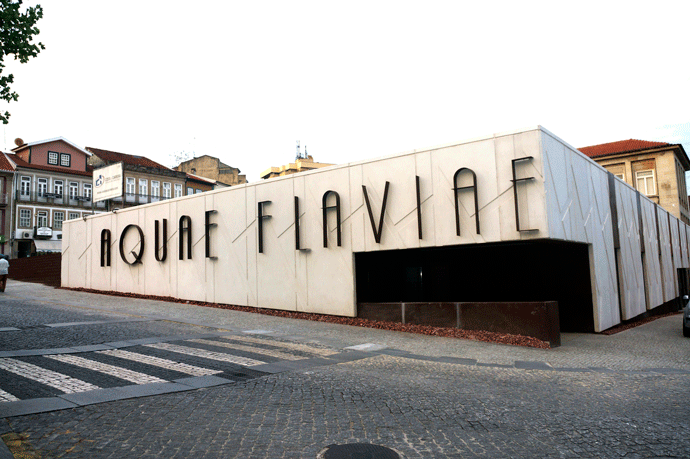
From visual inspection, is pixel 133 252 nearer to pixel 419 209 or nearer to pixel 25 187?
pixel 419 209

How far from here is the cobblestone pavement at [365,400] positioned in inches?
188

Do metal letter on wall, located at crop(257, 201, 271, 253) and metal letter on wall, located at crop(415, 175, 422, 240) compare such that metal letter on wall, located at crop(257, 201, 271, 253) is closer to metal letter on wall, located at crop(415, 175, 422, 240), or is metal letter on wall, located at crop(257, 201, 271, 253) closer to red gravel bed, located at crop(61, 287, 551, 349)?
red gravel bed, located at crop(61, 287, 551, 349)

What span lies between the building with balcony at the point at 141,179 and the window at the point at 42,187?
560cm

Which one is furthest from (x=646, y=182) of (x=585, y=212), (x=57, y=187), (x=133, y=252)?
(x=57, y=187)

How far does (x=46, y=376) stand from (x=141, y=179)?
5351 cm

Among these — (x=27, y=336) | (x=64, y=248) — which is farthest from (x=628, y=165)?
(x=27, y=336)

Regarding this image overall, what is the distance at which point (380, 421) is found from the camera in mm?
5523

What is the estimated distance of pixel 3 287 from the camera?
2253 cm

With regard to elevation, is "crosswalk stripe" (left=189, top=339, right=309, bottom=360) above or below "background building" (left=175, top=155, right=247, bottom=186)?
below

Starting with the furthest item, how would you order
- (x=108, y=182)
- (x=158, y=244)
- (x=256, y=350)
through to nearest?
(x=108, y=182) < (x=158, y=244) < (x=256, y=350)

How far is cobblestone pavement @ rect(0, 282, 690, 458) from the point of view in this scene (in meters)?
4.79

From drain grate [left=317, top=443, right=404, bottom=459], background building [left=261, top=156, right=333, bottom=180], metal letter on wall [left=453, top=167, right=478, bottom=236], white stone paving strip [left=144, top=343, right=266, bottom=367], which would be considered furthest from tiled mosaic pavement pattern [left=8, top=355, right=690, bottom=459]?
background building [left=261, top=156, right=333, bottom=180]

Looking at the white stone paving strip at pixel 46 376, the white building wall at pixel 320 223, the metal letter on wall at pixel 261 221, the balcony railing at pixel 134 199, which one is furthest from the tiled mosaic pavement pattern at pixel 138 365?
the balcony railing at pixel 134 199

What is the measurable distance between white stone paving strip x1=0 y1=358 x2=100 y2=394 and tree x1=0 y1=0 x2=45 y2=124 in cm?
639
